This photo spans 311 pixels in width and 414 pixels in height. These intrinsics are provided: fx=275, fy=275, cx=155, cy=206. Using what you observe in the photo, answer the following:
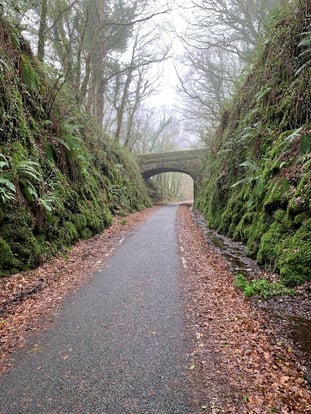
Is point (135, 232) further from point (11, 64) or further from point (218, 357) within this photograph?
point (218, 357)

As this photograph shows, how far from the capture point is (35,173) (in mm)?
6898

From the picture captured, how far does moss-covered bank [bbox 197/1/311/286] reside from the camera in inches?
206

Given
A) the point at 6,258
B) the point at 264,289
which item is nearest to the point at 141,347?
the point at 264,289

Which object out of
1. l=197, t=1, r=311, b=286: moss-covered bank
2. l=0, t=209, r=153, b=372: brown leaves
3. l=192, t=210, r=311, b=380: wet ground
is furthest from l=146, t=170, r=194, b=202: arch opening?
l=192, t=210, r=311, b=380: wet ground

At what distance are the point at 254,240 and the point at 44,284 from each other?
4.95 metres

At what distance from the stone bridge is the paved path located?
993 inches

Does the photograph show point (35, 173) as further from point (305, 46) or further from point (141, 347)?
point (305, 46)

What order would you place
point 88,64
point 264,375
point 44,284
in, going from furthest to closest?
point 88,64
point 44,284
point 264,375

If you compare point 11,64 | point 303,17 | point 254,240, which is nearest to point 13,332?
point 254,240

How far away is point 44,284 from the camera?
17.5ft

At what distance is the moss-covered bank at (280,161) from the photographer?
523cm

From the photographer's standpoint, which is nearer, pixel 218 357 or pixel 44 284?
pixel 218 357

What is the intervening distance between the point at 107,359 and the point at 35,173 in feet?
17.2

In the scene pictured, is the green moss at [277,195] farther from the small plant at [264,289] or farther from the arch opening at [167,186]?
the arch opening at [167,186]
